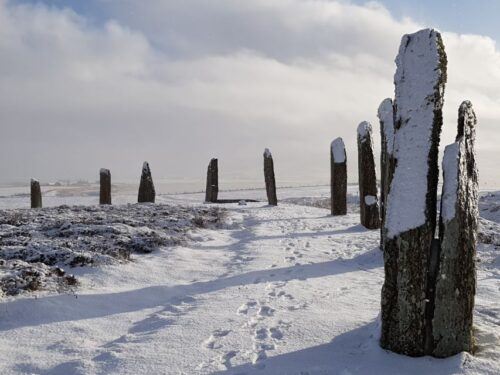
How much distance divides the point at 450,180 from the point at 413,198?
1.17 ft

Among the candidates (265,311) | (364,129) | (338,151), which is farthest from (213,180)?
(265,311)

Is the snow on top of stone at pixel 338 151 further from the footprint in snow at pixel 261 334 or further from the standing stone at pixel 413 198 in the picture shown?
the footprint in snow at pixel 261 334

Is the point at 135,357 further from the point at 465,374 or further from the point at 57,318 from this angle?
the point at 465,374

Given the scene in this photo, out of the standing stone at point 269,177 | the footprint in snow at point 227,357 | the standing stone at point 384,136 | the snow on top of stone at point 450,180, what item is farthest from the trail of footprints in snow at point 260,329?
the standing stone at point 269,177

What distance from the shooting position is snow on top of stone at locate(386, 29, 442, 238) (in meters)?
3.84

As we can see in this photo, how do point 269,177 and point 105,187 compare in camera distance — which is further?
point 269,177

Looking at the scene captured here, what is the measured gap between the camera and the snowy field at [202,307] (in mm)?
3709

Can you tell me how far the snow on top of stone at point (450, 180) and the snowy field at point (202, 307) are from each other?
125 centimetres

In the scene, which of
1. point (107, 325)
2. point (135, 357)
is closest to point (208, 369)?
point (135, 357)

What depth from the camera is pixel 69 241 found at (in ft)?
25.7

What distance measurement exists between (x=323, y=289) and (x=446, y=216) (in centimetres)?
271

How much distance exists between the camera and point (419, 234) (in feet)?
12.3

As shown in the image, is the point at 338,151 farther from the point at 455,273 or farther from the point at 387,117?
the point at 455,273

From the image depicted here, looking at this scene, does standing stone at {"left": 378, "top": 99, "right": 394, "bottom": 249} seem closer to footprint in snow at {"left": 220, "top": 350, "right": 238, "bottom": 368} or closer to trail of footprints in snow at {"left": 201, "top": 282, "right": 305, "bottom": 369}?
trail of footprints in snow at {"left": 201, "top": 282, "right": 305, "bottom": 369}
